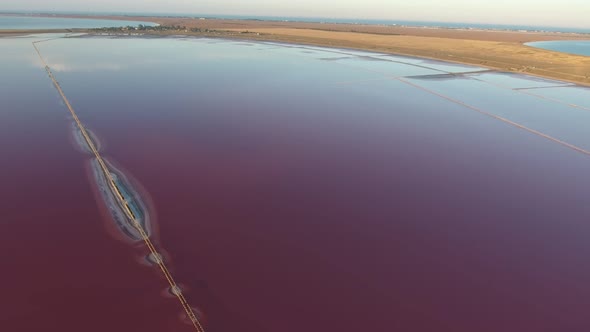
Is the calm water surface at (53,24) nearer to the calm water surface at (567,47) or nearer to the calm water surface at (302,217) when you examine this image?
the calm water surface at (302,217)

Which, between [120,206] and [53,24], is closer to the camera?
[120,206]

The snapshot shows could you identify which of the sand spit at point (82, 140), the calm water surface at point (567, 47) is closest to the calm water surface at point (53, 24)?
the sand spit at point (82, 140)

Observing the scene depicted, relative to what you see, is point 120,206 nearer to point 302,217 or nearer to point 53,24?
point 302,217

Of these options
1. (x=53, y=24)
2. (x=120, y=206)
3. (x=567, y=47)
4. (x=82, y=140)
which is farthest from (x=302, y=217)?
(x=53, y=24)

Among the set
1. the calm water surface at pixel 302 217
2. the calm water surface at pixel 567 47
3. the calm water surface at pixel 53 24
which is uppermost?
the calm water surface at pixel 302 217

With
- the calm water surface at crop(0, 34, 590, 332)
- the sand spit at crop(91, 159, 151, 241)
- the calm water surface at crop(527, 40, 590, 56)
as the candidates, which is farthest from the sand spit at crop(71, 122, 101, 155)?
the calm water surface at crop(527, 40, 590, 56)

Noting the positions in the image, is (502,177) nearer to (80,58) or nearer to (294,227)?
(294,227)

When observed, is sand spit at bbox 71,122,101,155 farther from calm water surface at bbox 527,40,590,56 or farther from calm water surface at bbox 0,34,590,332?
calm water surface at bbox 527,40,590,56

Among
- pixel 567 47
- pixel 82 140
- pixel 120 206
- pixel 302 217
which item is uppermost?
pixel 120 206
